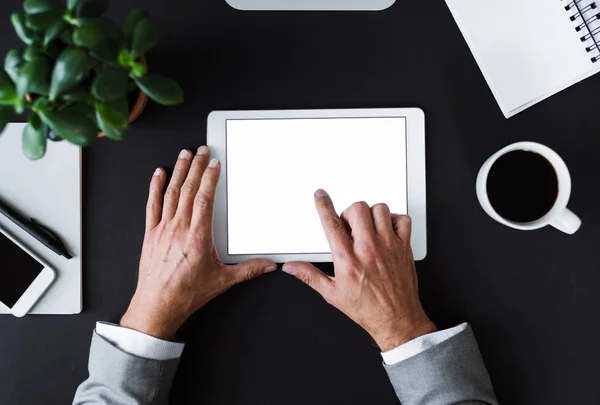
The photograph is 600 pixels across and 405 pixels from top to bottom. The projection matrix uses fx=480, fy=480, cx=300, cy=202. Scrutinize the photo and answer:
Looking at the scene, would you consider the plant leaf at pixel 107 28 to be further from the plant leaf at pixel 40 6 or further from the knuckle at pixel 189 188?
the knuckle at pixel 189 188

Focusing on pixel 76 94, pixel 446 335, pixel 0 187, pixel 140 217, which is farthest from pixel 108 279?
pixel 446 335

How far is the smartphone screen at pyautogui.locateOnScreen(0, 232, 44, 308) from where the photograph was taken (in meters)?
0.75

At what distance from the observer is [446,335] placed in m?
0.73

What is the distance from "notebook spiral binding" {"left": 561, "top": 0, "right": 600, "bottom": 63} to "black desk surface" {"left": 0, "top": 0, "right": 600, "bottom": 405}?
0.18ft

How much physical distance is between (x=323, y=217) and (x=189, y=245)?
0.21m

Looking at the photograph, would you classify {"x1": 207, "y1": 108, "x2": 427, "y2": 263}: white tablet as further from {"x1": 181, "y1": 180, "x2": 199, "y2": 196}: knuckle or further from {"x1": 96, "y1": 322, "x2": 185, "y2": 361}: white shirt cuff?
{"x1": 96, "y1": 322, "x2": 185, "y2": 361}: white shirt cuff

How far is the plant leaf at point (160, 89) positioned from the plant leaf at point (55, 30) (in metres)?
0.09

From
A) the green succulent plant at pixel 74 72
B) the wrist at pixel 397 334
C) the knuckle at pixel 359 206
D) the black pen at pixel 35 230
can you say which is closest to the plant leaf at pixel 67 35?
the green succulent plant at pixel 74 72

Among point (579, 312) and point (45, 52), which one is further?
point (579, 312)

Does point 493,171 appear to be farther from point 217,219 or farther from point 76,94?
point 76,94

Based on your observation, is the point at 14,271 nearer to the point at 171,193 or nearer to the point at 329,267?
the point at 171,193

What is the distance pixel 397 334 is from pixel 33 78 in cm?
59

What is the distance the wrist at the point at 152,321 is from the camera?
0.72 metres

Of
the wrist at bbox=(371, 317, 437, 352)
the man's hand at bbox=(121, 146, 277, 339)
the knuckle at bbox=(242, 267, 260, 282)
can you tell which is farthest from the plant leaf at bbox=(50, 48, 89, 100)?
the wrist at bbox=(371, 317, 437, 352)
